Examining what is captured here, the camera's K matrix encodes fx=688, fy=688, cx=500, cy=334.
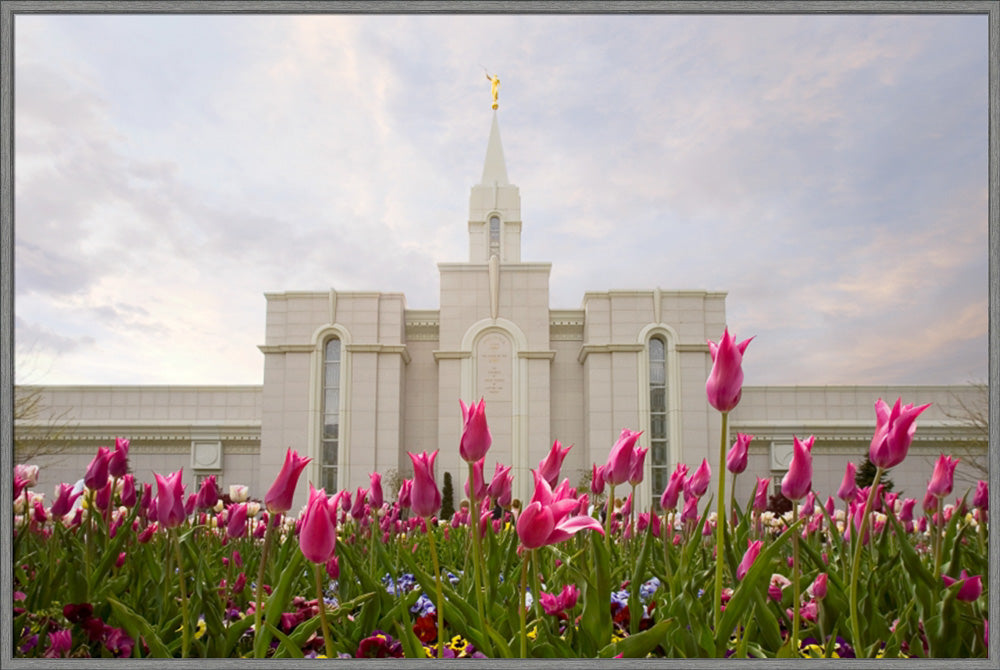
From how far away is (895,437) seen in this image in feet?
3.37

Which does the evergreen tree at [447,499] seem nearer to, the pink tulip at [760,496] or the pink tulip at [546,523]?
the pink tulip at [760,496]

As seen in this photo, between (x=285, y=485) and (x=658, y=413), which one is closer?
(x=285, y=485)

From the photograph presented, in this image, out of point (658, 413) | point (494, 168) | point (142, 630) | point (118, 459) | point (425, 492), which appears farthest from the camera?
point (494, 168)

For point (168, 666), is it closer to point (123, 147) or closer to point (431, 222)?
point (123, 147)

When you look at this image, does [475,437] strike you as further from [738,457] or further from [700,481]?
[700,481]

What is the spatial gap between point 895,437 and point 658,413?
15.2m

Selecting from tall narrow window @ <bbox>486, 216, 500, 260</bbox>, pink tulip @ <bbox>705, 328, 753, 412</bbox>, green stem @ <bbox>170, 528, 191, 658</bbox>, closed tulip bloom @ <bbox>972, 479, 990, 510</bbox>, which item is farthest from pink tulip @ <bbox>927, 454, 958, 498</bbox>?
tall narrow window @ <bbox>486, 216, 500, 260</bbox>

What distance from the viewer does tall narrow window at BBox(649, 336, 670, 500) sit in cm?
1562

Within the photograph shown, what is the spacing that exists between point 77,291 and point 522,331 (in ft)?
47.1

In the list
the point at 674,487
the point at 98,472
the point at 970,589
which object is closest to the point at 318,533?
the point at 98,472

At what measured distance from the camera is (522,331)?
16234 mm

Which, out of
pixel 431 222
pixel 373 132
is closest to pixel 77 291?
pixel 373 132

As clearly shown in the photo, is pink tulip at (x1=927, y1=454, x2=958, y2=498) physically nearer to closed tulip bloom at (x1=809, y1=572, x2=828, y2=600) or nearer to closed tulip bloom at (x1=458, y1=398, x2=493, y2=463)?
closed tulip bloom at (x1=809, y1=572, x2=828, y2=600)

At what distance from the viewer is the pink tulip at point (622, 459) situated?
4.44 feet
